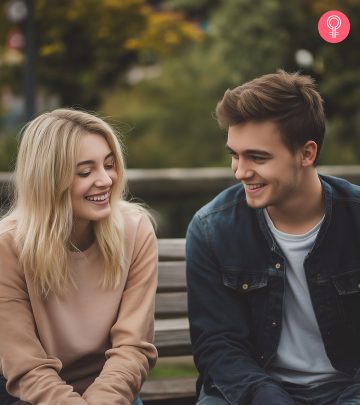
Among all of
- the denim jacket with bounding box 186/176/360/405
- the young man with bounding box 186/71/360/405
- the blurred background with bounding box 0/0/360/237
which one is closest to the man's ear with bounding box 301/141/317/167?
the young man with bounding box 186/71/360/405

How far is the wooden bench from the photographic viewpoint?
3.82 m

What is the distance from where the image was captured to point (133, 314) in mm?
3291

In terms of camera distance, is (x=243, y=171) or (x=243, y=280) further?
(x=243, y=280)

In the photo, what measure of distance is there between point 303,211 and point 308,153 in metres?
0.24

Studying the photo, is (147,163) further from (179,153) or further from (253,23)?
(253,23)

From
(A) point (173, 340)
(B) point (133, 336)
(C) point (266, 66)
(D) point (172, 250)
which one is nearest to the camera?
(B) point (133, 336)

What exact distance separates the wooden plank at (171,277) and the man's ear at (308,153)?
100 centimetres

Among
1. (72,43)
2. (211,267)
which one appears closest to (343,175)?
(211,267)

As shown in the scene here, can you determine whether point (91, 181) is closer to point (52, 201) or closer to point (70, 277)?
point (52, 201)

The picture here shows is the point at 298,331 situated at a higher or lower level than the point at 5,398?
higher

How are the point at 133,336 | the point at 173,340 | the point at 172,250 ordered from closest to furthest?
the point at 133,336 < the point at 173,340 < the point at 172,250

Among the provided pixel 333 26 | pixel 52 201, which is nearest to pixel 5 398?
pixel 52 201

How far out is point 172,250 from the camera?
4051 millimetres

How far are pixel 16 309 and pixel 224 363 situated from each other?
2.75ft
